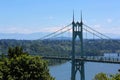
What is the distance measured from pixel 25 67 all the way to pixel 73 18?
20968 mm

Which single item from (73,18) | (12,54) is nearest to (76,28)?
(73,18)

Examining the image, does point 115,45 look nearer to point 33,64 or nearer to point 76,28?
point 76,28

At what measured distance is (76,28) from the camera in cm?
4381

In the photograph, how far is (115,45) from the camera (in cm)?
11238

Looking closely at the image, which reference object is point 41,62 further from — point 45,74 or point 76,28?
point 76,28

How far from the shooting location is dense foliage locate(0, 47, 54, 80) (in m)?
22.1

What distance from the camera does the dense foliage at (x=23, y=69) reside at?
2209 centimetres


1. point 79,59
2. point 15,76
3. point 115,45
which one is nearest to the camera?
point 15,76

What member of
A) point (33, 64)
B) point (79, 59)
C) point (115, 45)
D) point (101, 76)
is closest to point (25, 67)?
point (33, 64)

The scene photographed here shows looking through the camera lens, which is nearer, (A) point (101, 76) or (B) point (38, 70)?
(B) point (38, 70)

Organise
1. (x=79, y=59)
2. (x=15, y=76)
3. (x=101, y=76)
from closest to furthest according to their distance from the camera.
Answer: (x=15, y=76)
(x=101, y=76)
(x=79, y=59)

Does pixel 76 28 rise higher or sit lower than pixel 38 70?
higher

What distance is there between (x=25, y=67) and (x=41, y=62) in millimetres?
889

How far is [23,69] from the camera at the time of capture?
73.4ft
